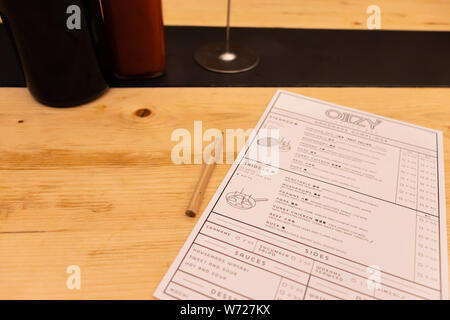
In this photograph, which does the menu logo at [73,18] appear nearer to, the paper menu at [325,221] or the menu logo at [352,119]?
the paper menu at [325,221]

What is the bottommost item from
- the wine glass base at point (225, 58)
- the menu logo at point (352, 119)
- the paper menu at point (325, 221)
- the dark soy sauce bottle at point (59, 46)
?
the paper menu at point (325, 221)

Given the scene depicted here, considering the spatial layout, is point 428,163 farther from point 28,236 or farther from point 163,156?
point 28,236

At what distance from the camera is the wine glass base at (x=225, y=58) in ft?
2.56

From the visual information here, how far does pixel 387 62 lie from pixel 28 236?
71cm

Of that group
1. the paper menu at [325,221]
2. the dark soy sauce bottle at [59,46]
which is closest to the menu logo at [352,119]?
the paper menu at [325,221]

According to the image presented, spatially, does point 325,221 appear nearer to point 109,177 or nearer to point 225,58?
point 109,177

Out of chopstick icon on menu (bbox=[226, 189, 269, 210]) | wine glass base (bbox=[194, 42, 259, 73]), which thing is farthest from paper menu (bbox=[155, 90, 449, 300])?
wine glass base (bbox=[194, 42, 259, 73])

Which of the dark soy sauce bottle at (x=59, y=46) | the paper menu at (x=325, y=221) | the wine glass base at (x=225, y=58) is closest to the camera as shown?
the paper menu at (x=325, y=221)

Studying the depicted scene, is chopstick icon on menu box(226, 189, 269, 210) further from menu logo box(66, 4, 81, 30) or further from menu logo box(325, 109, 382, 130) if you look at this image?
menu logo box(66, 4, 81, 30)

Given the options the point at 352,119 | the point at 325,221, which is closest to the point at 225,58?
the point at 352,119

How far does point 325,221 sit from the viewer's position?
0.50 metres

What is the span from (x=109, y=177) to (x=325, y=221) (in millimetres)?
295

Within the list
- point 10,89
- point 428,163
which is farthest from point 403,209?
point 10,89

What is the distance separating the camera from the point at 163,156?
0.59 metres
